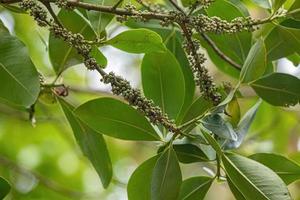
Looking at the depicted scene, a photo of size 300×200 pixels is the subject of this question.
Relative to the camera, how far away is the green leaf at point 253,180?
2.69 ft

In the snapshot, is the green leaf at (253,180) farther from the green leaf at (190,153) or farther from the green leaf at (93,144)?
the green leaf at (93,144)

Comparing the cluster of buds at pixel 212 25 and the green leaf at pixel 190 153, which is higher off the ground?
the cluster of buds at pixel 212 25

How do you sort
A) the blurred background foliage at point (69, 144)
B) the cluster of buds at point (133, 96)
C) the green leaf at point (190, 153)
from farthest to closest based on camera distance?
A: the blurred background foliage at point (69, 144) → the green leaf at point (190, 153) → the cluster of buds at point (133, 96)

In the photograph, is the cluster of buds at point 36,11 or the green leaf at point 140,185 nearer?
the cluster of buds at point 36,11

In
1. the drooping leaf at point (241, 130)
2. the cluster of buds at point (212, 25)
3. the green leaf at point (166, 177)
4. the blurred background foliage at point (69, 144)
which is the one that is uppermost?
the cluster of buds at point (212, 25)

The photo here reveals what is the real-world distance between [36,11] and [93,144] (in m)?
0.26

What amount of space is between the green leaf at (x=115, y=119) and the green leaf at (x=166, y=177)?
60mm

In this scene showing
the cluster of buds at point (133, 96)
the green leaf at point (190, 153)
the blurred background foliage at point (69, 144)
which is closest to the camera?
the cluster of buds at point (133, 96)

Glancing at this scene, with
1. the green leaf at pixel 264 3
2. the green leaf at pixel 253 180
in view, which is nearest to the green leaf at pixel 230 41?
the green leaf at pixel 264 3

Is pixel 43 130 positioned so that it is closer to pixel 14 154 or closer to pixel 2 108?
pixel 14 154

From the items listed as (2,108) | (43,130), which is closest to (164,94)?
(2,108)

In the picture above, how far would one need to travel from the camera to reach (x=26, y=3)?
816 millimetres

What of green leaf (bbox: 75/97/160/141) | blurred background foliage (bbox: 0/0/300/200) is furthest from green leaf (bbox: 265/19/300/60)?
blurred background foliage (bbox: 0/0/300/200)

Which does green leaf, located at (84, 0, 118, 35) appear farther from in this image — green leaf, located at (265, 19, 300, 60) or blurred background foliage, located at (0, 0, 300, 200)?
blurred background foliage, located at (0, 0, 300, 200)
